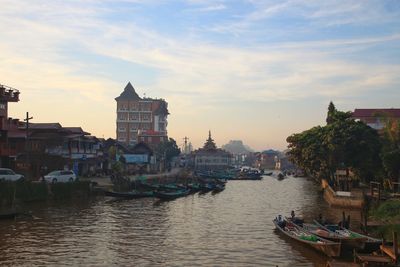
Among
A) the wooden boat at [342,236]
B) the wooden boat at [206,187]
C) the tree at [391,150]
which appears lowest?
the wooden boat at [342,236]

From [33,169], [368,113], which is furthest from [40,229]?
[368,113]

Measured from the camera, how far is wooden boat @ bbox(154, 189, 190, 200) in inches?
2384

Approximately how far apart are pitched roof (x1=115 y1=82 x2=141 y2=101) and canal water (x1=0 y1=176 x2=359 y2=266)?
115 metres

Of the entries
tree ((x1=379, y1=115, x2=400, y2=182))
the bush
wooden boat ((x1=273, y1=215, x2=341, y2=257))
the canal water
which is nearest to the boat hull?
the canal water

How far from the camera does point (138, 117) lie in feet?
530

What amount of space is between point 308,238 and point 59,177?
35985 millimetres

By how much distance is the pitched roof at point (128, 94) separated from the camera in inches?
6521

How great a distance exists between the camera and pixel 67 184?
180ft

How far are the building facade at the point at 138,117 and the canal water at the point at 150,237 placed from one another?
107m

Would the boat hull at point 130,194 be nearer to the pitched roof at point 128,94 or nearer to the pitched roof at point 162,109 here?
the pitched roof at point 162,109

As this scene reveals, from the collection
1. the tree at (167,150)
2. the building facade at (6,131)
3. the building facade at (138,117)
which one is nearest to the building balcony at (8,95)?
the building facade at (6,131)

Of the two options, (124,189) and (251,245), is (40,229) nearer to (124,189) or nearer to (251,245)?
(251,245)

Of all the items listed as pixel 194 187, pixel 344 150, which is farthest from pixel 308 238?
pixel 194 187

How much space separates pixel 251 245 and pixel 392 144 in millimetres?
31224
